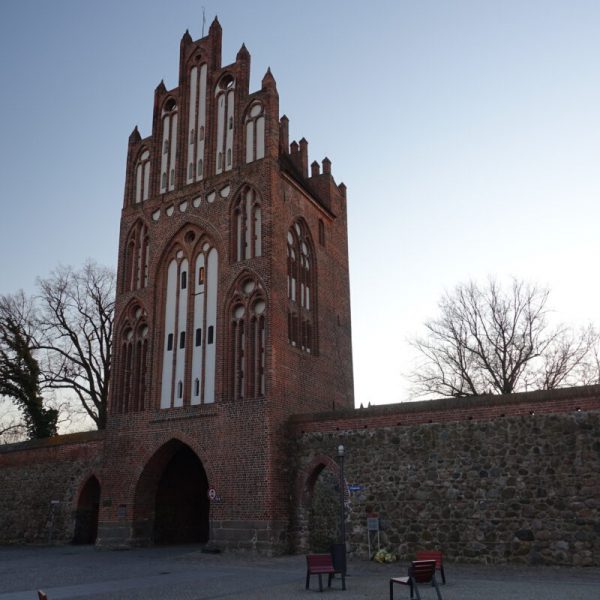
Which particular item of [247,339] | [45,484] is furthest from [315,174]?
[45,484]

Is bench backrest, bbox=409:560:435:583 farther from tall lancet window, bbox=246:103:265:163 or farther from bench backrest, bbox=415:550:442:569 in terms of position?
tall lancet window, bbox=246:103:265:163

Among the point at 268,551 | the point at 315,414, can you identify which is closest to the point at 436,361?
the point at 315,414

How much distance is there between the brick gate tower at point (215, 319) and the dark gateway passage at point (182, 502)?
2.3 inches

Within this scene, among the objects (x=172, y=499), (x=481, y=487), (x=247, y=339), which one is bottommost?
(x=172, y=499)

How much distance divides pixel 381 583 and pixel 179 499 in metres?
12.0

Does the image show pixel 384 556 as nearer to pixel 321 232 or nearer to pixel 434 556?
pixel 434 556

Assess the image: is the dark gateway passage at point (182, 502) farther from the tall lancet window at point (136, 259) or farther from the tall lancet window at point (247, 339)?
the tall lancet window at point (136, 259)

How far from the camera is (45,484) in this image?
84.6 feet

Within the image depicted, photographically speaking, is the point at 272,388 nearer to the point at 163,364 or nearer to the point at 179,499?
the point at 163,364

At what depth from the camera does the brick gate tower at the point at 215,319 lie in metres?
19.6

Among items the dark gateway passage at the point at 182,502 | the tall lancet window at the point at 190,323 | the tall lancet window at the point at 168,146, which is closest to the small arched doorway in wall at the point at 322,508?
the tall lancet window at the point at 190,323

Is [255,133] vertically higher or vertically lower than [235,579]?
higher

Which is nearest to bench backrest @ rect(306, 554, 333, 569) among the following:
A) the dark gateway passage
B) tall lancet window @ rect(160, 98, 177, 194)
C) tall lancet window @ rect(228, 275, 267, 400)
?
tall lancet window @ rect(228, 275, 267, 400)

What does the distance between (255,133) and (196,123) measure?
3054mm
